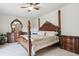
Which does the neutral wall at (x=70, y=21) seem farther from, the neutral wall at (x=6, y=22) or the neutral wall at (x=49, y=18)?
the neutral wall at (x=6, y=22)

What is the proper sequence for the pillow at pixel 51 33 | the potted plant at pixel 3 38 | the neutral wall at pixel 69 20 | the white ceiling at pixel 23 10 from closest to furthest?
the white ceiling at pixel 23 10 → the potted plant at pixel 3 38 → the neutral wall at pixel 69 20 → the pillow at pixel 51 33

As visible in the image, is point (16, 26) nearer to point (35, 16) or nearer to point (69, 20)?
point (35, 16)

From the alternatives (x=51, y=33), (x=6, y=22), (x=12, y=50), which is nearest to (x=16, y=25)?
(x=6, y=22)

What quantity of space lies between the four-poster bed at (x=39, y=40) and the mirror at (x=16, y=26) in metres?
0.19

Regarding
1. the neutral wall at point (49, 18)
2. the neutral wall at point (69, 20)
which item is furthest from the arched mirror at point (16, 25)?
the neutral wall at point (69, 20)

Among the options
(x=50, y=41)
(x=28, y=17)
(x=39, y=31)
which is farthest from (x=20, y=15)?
(x=50, y=41)

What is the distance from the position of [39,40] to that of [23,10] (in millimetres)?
974

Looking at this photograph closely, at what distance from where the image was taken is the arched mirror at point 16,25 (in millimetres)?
2623

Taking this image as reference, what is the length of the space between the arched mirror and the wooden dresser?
1219mm

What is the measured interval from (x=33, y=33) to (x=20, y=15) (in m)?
0.52

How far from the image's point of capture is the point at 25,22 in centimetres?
261

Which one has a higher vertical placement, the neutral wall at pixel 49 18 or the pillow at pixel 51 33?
the neutral wall at pixel 49 18

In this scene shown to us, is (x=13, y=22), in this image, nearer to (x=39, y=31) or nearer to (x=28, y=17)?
(x=28, y=17)

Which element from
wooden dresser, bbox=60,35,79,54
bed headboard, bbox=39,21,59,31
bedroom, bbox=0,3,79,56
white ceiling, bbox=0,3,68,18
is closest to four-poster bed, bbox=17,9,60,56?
bed headboard, bbox=39,21,59,31
